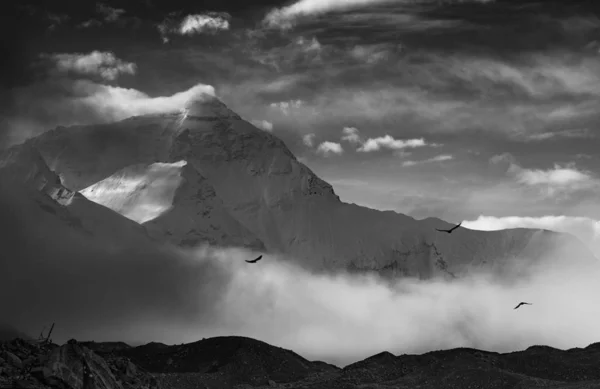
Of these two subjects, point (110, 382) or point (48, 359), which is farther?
point (110, 382)

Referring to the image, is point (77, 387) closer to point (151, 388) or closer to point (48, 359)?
point (48, 359)

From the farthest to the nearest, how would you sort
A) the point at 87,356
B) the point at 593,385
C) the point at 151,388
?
the point at 593,385 < the point at 151,388 < the point at 87,356

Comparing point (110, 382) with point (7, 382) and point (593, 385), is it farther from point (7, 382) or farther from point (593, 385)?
point (593, 385)

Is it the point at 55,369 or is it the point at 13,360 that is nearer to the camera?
the point at 55,369

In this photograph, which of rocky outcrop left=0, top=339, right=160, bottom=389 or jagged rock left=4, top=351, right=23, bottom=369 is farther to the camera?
jagged rock left=4, top=351, right=23, bottom=369

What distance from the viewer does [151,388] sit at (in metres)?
159

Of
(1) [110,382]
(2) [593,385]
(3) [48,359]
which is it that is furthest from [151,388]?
(2) [593,385]

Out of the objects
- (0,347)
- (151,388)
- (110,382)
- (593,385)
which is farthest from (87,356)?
(593,385)

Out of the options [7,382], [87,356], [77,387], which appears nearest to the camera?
[7,382]

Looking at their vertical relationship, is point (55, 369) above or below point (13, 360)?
below

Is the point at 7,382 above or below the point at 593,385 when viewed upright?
below

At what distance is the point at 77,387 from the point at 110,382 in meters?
13.1

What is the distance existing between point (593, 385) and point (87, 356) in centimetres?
11441

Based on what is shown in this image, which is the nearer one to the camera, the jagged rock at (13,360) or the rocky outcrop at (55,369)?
the rocky outcrop at (55,369)
